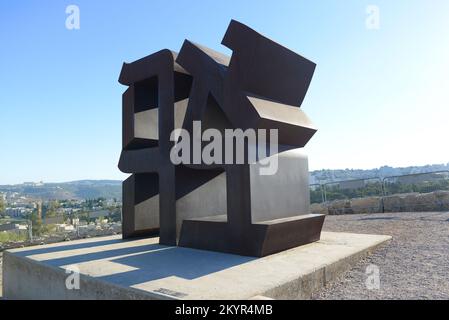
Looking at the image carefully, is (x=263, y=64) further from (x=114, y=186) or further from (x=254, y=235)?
(x=114, y=186)

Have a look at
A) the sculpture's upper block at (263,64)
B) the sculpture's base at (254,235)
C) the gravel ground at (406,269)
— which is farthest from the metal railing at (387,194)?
the sculpture's upper block at (263,64)

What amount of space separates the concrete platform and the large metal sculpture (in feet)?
1.45

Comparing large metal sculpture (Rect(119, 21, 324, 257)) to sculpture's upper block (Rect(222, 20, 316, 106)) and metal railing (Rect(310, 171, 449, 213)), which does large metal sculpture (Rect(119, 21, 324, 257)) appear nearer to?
sculpture's upper block (Rect(222, 20, 316, 106))

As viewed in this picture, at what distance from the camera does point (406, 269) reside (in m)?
5.46

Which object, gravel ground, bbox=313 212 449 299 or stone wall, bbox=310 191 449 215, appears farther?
stone wall, bbox=310 191 449 215

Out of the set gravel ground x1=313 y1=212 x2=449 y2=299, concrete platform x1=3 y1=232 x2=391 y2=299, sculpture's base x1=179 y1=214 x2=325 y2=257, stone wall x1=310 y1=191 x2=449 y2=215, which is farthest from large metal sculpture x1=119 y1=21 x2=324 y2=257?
stone wall x1=310 y1=191 x2=449 y2=215

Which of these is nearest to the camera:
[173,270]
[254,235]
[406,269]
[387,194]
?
[173,270]

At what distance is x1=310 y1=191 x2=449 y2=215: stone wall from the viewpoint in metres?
13.2

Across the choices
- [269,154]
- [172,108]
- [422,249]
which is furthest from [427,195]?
[172,108]

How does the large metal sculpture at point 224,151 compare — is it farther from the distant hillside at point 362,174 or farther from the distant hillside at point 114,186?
the distant hillside at point 362,174

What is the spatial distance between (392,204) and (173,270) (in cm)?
1191

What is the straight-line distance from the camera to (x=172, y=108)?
808 cm

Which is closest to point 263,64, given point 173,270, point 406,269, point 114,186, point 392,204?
point 173,270

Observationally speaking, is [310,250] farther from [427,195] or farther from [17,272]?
[427,195]
